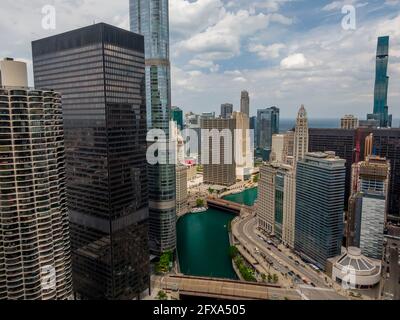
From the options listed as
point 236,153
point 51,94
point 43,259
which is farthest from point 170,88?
point 236,153

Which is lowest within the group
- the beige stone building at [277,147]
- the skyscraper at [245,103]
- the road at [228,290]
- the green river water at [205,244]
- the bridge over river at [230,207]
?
the green river water at [205,244]

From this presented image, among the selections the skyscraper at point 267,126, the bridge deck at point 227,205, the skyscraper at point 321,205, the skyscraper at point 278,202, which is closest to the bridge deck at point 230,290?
the skyscraper at point 321,205

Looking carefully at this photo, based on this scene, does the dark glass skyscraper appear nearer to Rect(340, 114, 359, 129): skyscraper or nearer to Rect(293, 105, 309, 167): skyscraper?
Rect(293, 105, 309, 167): skyscraper

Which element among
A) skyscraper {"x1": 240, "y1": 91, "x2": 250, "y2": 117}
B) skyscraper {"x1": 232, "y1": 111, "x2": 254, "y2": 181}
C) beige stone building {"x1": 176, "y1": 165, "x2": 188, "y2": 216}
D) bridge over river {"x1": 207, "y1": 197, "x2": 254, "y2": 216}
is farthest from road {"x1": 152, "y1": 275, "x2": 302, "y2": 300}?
skyscraper {"x1": 240, "y1": 91, "x2": 250, "y2": 117}

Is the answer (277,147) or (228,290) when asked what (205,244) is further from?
(277,147)

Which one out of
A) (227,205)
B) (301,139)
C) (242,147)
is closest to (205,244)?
(227,205)

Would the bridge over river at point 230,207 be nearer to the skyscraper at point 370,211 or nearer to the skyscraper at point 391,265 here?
the skyscraper at point 370,211
